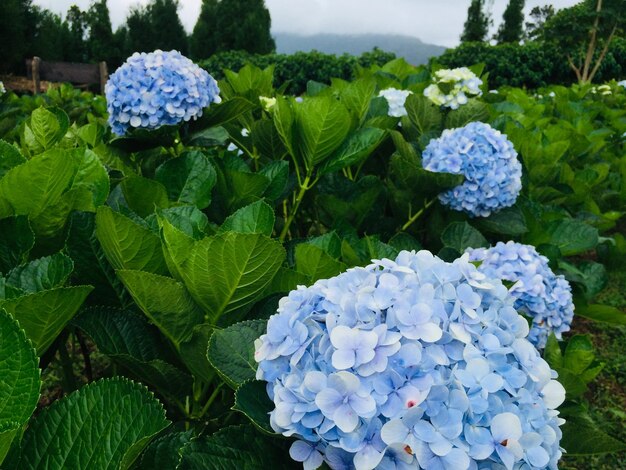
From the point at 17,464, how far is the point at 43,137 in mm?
1100

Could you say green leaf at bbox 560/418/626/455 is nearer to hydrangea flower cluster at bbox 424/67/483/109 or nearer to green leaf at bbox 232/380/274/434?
green leaf at bbox 232/380/274/434

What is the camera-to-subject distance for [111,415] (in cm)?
74

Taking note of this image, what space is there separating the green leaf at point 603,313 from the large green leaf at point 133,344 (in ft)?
4.86

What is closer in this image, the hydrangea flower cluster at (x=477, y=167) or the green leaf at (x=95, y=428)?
the green leaf at (x=95, y=428)

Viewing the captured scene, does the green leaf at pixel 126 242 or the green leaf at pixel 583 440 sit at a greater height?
the green leaf at pixel 126 242

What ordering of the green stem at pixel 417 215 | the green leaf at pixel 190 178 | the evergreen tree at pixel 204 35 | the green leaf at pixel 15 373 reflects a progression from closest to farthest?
the green leaf at pixel 15 373
the green leaf at pixel 190 178
the green stem at pixel 417 215
the evergreen tree at pixel 204 35

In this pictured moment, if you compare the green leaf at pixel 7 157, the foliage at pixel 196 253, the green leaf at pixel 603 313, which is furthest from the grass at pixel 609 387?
the green leaf at pixel 7 157

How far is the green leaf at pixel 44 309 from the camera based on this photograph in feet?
2.57

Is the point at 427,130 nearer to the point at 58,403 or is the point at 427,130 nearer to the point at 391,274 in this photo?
the point at 391,274

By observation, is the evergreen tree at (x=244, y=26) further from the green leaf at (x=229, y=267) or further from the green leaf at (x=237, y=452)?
the green leaf at (x=237, y=452)

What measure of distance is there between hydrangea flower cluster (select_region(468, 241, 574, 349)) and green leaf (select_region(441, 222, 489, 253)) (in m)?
0.03

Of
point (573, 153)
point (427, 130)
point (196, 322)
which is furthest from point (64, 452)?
point (573, 153)

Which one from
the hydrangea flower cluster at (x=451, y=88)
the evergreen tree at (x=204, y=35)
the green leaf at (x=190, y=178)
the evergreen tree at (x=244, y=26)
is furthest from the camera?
the evergreen tree at (x=204, y=35)

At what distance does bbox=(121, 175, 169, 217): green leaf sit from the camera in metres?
1.35
